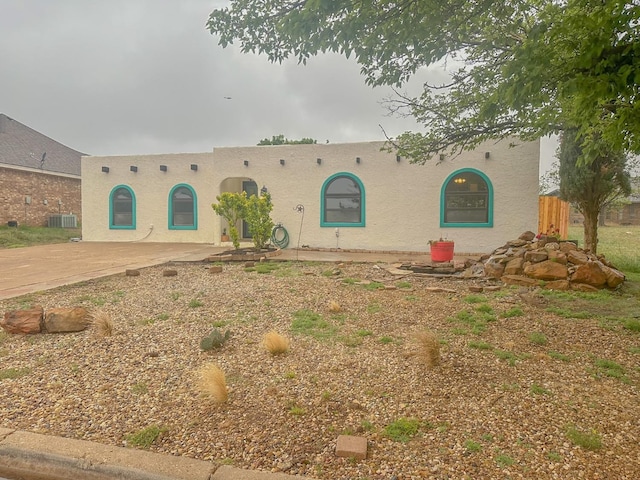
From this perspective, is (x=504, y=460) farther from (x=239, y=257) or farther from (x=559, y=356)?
(x=239, y=257)

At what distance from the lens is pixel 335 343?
3598 mm

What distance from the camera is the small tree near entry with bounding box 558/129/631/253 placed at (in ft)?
26.6

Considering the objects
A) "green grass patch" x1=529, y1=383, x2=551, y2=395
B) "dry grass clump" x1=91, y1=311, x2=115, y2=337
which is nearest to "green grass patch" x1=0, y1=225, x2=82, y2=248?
"dry grass clump" x1=91, y1=311, x2=115, y2=337

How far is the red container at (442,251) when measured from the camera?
8.51 metres

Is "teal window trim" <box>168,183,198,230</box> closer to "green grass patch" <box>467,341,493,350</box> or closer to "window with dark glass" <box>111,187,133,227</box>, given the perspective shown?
"window with dark glass" <box>111,187,133,227</box>

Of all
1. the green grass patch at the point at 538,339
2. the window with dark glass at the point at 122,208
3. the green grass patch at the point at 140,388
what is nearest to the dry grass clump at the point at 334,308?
the green grass patch at the point at 538,339

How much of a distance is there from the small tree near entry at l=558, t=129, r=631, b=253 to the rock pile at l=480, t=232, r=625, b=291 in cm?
225

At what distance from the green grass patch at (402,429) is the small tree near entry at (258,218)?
7.94 meters

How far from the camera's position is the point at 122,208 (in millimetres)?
15102

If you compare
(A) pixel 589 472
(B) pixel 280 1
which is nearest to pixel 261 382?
(A) pixel 589 472

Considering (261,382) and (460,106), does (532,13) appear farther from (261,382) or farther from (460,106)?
(261,382)

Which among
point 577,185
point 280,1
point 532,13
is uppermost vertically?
point 532,13

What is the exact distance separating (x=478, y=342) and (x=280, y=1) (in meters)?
4.31

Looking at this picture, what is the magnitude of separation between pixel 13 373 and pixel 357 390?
279 cm
